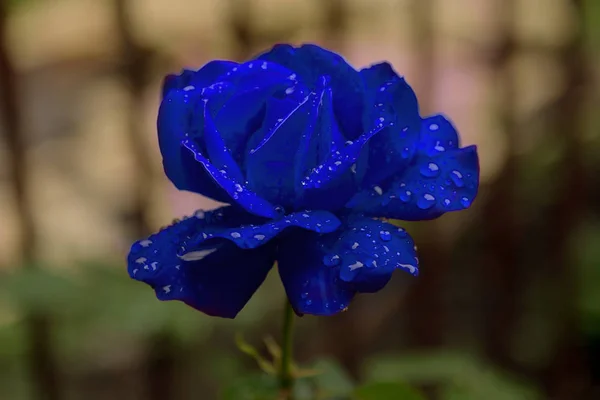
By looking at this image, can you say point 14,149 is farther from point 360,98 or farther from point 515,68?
point 515,68

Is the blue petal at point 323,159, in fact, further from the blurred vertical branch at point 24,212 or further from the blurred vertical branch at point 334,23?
the blurred vertical branch at point 334,23

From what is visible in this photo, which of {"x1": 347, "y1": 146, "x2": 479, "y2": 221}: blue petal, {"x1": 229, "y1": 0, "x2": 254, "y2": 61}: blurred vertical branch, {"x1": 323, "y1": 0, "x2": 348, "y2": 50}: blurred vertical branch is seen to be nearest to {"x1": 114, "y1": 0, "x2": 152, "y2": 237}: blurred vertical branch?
{"x1": 229, "y1": 0, "x2": 254, "y2": 61}: blurred vertical branch

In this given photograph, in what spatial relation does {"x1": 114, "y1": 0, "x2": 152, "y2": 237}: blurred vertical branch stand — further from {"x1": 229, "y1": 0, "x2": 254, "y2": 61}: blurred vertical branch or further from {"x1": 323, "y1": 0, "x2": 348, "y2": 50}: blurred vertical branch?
{"x1": 323, "y1": 0, "x2": 348, "y2": 50}: blurred vertical branch

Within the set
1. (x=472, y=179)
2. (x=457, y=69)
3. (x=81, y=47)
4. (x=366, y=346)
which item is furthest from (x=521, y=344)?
(x=81, y=47)

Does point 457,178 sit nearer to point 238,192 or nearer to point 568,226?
point 238,192

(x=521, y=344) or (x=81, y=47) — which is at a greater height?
(x=81, y=47)

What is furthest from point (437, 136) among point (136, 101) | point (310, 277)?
point (136, 101)
